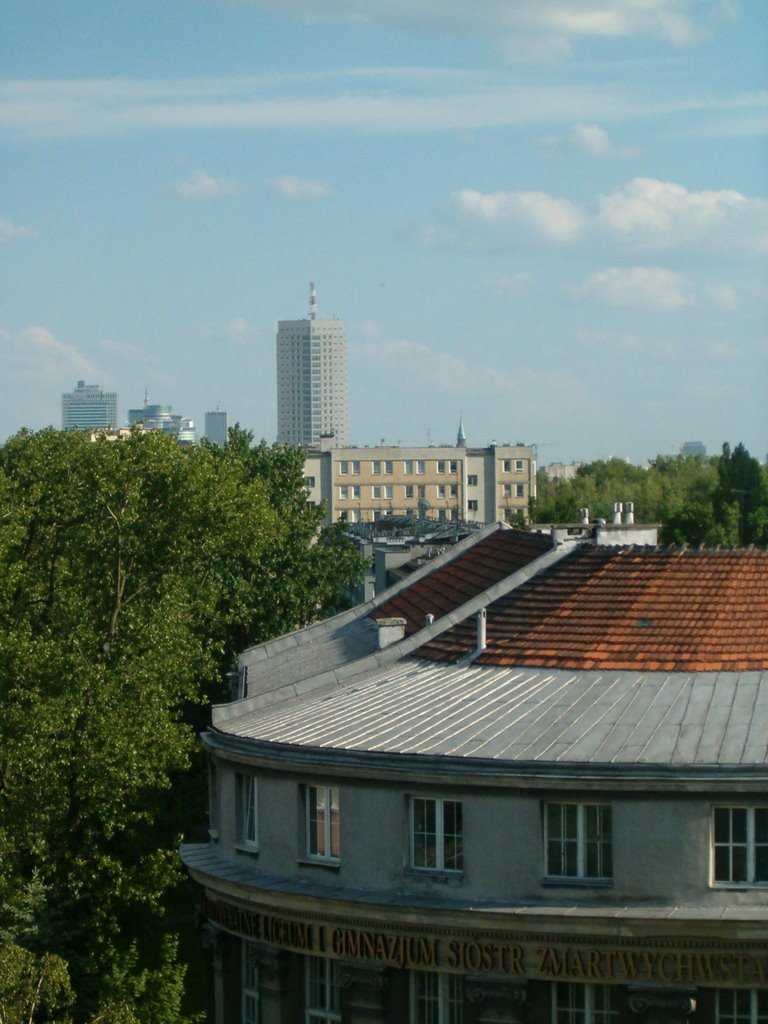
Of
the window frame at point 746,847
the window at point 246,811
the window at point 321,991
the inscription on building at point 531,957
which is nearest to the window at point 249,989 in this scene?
the window at point 321,991

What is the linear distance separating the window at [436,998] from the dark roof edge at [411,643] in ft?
27.7

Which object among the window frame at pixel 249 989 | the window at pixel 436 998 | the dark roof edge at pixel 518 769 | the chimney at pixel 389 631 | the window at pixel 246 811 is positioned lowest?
the window frame at pixel 249 989

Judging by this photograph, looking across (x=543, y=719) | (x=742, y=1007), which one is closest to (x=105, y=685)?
(x=543, y=719)

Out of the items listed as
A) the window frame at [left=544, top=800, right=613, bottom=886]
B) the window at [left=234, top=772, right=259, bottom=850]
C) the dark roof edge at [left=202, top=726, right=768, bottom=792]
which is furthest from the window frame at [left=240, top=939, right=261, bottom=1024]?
the window frame at [left=544, top=800, right=613, bottom=886]

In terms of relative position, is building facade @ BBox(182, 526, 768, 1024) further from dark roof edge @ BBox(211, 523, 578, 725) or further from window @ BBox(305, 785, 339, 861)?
dark roof edge @ BBox(211, 523, 578, 725)

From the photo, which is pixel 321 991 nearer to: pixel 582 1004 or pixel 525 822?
pixel 582 1004

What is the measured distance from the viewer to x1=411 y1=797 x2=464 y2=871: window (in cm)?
3145

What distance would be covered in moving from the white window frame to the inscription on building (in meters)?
1.24

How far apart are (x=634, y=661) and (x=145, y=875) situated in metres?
16.2

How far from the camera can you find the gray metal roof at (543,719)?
31062 mm

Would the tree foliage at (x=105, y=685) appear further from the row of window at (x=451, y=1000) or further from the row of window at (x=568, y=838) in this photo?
the row of window at (x=568, y=838)

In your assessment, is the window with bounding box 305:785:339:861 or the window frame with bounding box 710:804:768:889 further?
the window with bounding box 305:785:339:861

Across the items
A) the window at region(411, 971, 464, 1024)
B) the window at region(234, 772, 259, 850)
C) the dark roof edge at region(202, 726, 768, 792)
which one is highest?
the dark roof edge at region(202, 726, 768, 792)

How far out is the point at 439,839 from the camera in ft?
104
